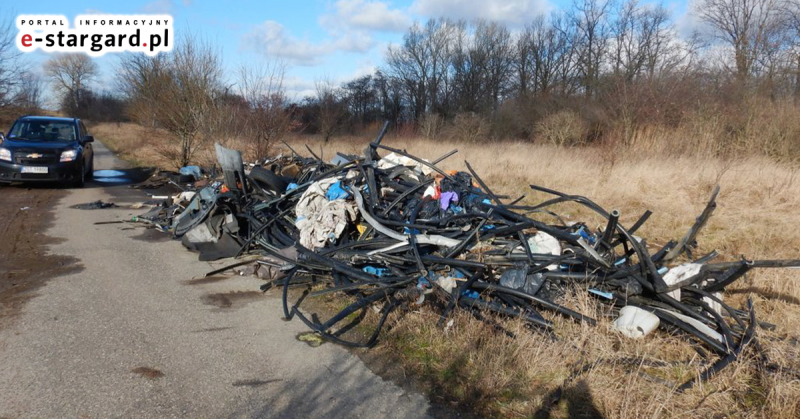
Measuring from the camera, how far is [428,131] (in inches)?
1449

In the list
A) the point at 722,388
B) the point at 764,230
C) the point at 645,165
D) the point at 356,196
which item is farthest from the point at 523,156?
the point at 722,388

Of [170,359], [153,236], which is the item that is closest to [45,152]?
[153,236]

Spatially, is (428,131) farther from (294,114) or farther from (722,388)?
(722,388)

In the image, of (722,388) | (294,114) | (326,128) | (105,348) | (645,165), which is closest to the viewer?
(722,388)

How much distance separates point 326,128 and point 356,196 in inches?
1070

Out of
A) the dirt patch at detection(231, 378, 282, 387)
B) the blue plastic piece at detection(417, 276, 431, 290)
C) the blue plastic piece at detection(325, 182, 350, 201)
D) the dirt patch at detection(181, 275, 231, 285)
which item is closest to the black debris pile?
the dirt patch at detection(181, 275, 231, 285)

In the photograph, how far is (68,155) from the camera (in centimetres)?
1240

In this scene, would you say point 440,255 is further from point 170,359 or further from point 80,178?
point 80,178

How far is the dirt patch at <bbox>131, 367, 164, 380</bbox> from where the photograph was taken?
3.67 metres

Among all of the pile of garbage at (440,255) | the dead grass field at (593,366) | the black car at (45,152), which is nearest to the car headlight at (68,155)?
the black car at (45,152)

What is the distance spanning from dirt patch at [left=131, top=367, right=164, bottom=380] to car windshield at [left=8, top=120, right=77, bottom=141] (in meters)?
11.6

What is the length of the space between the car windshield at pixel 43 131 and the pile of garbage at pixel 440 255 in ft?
24.3

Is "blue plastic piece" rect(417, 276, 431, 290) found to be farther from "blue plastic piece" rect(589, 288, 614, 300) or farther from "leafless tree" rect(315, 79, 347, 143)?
"leafless tree" rect(315, 79, 347, 143)

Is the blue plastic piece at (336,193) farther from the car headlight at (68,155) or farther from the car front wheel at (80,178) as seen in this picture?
the car front wheel at (80,178)
